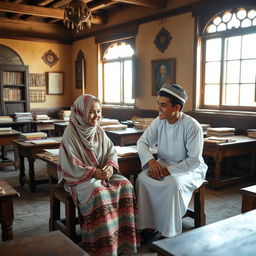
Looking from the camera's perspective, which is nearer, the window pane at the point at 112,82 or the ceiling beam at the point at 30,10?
the ceiling beam at the point at 30,10

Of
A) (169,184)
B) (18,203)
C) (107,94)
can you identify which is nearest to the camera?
(169,184)

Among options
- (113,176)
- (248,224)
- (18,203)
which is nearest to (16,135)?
(18,203)

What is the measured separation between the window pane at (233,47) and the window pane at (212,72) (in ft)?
0.79

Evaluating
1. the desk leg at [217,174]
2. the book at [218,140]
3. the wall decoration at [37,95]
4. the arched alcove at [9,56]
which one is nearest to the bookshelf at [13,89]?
the arched alcove at [9,56]

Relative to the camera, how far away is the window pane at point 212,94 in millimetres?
5164

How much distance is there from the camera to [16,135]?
4707 millimetres

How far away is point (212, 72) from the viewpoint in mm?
5211

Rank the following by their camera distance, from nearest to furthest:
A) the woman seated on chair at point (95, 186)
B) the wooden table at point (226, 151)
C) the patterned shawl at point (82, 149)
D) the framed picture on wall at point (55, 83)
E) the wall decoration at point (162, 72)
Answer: the woman seated on chair at point (95, 186), the patterned shawl at point (82, 149), the wooden table at point (226, 151), the wall decoration at point (162, 72), the framed picture on wall at point (55, 83)

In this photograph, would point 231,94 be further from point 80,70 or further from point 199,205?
point 80,70

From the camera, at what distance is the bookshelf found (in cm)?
721

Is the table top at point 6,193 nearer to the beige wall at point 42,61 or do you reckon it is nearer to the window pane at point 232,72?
the window pane at point 232,72

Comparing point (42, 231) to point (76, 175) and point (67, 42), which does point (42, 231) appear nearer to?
point (76, 175)

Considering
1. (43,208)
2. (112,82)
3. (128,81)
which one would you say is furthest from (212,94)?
(43,208)

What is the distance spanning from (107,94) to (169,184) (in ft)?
17.8
